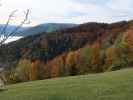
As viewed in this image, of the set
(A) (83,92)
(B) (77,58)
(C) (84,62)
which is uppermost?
(A) (83,92)

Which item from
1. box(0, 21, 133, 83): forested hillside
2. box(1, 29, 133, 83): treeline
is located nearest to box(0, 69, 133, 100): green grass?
box(0, 21, 133, 83): forested hillside

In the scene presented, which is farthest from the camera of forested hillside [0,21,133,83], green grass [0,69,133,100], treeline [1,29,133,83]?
forested hillside [0,21,133,83]

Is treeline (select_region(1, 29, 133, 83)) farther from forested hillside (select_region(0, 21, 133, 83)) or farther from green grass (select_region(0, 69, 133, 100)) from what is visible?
green grass (select_region(0, 69, 133, 100))

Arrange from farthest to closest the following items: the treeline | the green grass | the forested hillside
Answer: the forested hillside
the treeline
the green grass

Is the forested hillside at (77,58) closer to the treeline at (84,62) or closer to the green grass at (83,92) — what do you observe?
the treeline at (84,62)

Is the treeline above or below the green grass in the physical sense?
below

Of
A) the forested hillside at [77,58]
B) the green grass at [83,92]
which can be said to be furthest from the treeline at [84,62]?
the green grass at [83,92]

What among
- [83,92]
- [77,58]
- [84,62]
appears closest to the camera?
[83,92]

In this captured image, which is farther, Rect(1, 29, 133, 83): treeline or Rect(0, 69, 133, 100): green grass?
Rect(1, 29, 133, 83): treeline

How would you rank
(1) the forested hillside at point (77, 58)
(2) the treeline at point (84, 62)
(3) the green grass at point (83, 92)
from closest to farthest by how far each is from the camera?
(3) the green grass at point (83, 92) → (2) the treeline at point (84, 62) → (1) the forested hillside at point (77, 58)

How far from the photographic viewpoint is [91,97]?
65.4 feet

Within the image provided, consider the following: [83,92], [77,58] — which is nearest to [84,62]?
[77,58]

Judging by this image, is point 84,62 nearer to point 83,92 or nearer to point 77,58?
point 77,58

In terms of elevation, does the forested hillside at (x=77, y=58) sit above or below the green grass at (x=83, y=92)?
below
